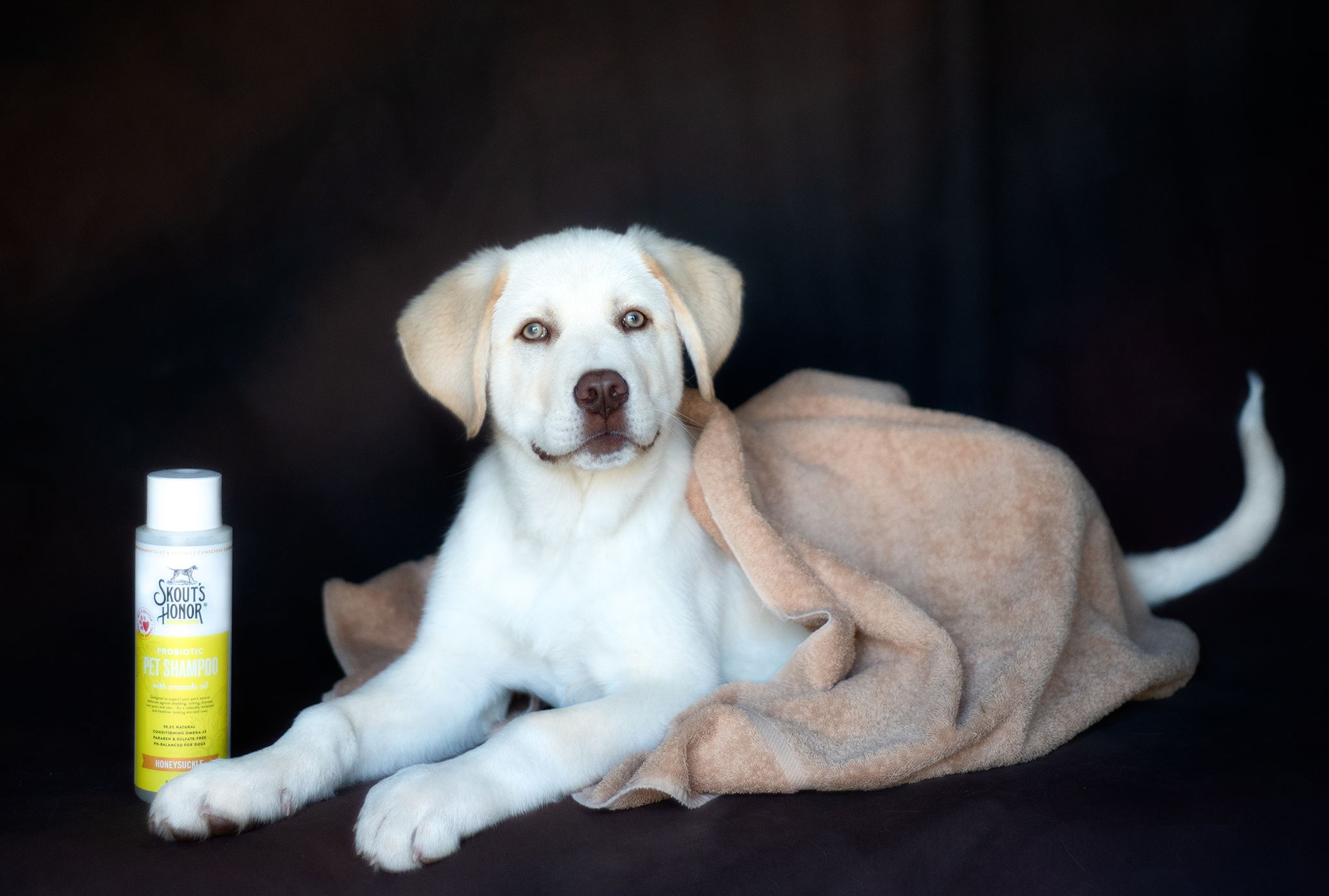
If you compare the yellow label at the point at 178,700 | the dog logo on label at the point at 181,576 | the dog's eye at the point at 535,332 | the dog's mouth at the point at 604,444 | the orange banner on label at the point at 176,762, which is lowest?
the orange banner on label at the point at 176,762

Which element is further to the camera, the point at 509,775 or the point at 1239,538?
the point at 1239,538

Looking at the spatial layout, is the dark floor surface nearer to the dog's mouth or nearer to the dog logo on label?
the dog logo on label

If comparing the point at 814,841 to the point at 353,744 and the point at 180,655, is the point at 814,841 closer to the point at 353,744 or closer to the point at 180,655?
the point at 353,744

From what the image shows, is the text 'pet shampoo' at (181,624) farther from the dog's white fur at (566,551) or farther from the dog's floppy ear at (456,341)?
the dog's floppy ear at (456,341)

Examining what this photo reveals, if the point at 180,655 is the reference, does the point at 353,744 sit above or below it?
below

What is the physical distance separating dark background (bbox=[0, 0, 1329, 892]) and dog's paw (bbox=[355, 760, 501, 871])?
949 mm

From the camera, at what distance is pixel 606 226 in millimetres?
4297

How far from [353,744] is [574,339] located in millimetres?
971

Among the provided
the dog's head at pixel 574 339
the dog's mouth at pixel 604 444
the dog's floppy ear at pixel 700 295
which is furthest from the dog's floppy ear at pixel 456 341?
the dog's floppy ear at pixel 700 295

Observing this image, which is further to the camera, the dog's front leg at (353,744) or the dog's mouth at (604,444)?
the dog's mouth at (604,444)

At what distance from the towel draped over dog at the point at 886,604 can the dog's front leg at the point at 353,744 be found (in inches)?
17.7

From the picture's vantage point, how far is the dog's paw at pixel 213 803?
7.38 ft

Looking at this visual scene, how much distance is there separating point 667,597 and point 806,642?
33cm

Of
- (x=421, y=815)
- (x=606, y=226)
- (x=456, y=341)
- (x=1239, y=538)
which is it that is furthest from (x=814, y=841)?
(x=606, y=226)
